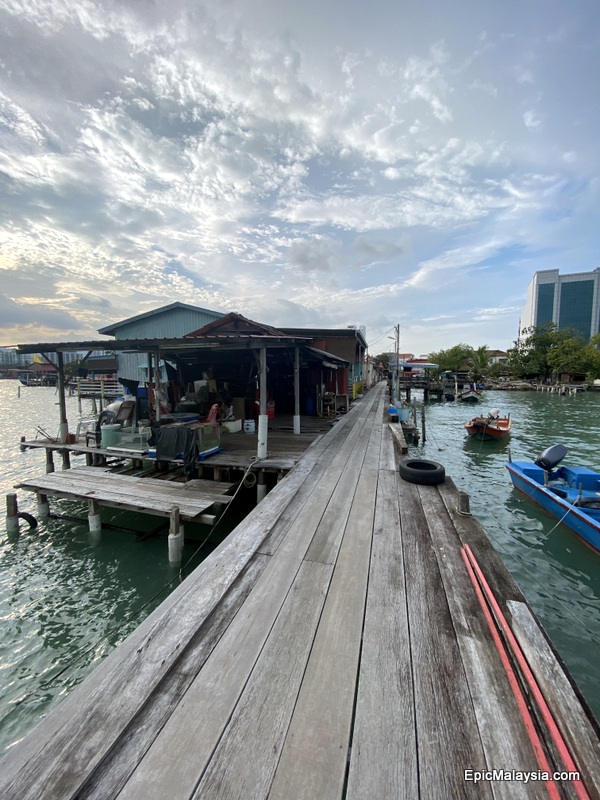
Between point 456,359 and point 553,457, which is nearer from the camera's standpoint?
point 553,457

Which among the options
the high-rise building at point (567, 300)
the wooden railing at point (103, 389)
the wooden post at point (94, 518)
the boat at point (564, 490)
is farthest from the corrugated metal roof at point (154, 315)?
the high-rise building at point (567, 300)

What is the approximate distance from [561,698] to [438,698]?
0.66m

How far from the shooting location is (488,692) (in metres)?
1.90

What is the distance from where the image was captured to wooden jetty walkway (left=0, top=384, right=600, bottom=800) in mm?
1488

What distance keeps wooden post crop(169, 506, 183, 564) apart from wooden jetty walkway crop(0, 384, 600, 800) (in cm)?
236

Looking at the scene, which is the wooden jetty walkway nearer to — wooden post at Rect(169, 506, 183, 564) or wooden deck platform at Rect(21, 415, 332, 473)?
wooden post at Rect(169, 506, 183, 564)

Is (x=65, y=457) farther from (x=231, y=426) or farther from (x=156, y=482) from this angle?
(x=156, y=482)

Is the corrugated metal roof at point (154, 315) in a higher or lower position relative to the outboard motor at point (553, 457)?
higher

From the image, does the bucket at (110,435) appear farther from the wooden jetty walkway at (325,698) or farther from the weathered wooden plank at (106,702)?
the weathered wooden plank at (106,702)

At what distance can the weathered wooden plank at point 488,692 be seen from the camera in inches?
60.4

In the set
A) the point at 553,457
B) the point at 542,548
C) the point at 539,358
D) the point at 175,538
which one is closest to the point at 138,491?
the point at 175,538

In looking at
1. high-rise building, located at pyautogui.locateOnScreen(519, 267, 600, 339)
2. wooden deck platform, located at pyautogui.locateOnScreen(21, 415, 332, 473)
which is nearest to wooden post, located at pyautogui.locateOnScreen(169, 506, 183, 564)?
wooden deck platform, located at pyautogui.locateOnScreen(21, 415, 332, 473)

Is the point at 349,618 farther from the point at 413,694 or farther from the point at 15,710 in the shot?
the point at 15,710

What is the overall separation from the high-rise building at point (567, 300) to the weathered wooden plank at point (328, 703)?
107 m
